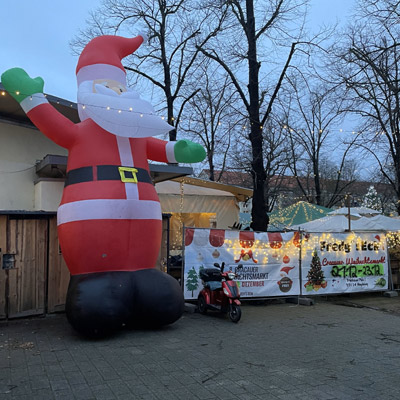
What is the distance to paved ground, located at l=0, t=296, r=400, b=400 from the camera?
4211 millimetres

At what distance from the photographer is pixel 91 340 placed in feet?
20.0

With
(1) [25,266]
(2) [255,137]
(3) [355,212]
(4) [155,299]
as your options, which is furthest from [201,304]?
(3) [355,212]

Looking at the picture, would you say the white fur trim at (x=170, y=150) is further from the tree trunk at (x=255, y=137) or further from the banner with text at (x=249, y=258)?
the tree trunk at (x=255, y=137)

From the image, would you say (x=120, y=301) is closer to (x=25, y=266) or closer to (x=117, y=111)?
(x=25, y=266)

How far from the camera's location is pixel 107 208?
6281 mm

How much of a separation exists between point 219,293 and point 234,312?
0.62 meters

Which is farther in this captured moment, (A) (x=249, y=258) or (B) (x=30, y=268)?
(A) (x=249, y=258)

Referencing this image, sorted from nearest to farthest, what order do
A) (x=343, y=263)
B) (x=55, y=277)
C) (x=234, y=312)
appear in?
1. (x=234, y=312)
2. (x=55, y=277)
3. (x=343, y=263)

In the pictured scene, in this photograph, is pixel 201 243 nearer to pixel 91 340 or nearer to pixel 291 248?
pixel 291 248

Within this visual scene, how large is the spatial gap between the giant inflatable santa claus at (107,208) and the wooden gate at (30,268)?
56.3 inches

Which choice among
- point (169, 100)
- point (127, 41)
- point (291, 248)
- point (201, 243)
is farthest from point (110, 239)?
point (169, 100)

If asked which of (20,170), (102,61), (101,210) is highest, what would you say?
(102,61)

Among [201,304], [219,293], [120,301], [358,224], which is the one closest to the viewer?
[120,301]

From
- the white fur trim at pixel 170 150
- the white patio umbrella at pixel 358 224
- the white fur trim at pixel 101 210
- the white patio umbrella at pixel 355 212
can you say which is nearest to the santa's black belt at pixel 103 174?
the white fur trim at pixel 101 210
